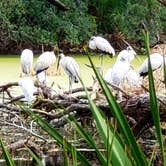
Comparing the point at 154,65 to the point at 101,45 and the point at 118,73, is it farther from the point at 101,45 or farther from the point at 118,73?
the point at 101,45

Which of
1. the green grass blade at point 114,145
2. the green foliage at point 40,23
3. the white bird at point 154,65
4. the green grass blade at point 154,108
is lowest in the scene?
the green grass blade at point 114,145

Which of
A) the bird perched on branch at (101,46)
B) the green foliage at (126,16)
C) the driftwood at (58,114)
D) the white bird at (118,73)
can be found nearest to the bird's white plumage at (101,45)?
the bird perched on branch at (101,46)

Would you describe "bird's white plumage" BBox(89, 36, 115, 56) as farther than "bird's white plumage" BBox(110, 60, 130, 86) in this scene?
Yes

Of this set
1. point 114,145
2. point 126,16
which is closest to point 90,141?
point 114,145

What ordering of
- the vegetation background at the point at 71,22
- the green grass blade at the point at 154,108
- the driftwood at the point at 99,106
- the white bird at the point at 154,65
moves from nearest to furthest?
1. the green grass blade at the point at 154,108
2. the driftwood at the point at 99,106
3. the white bird at the point at 154,65
4. the vegetation background at the point at 71,22

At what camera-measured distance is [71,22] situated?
1970cm

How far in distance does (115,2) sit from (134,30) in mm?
1204

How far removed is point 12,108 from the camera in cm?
502

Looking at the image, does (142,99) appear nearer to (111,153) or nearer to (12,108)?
(12,108)

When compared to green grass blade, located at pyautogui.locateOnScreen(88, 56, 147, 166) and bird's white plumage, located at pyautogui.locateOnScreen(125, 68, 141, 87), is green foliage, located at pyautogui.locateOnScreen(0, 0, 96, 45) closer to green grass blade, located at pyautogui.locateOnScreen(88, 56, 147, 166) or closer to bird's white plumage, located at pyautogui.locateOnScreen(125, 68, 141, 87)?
bird's white plumage, located at pyautogui.locateOnScreen(125, 68, 141, 87)

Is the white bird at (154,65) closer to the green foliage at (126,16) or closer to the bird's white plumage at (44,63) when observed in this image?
the bird's white plumage at (44,63)

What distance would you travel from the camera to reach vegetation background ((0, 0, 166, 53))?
1822cm

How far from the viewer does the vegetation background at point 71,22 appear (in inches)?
717

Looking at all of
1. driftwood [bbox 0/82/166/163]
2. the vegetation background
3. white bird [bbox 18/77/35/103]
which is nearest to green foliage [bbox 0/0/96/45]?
the vegetation background
